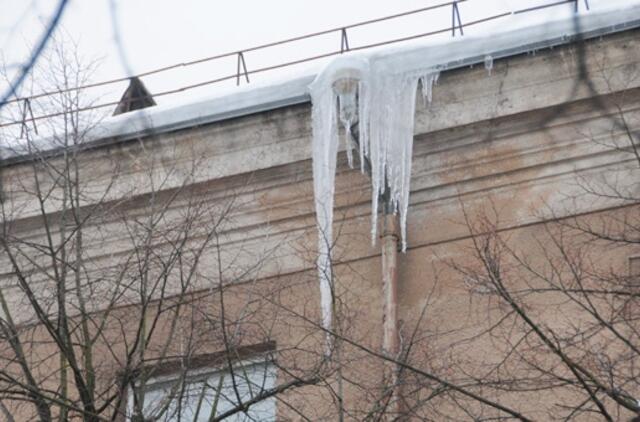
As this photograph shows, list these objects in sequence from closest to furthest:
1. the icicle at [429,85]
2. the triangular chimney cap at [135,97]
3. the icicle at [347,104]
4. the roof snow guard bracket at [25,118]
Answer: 1. the roof snow guard bracket at [25,118]
2. the icicle at [429,85]
3. the icicle at [347,104]
4. the triangular chimney cap at [135,97]

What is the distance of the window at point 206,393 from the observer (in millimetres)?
7297

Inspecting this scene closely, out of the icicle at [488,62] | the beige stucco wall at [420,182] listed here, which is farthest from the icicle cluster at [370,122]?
the icicle at [488,62]

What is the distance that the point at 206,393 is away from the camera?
7844 millimetres

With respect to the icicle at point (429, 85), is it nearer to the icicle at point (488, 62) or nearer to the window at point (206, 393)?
the icicle at point (488, 62)

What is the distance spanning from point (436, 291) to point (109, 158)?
2532mm

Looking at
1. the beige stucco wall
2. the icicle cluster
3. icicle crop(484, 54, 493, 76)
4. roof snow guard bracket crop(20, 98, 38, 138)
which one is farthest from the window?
icicle crop(484, 54, 493, 76)

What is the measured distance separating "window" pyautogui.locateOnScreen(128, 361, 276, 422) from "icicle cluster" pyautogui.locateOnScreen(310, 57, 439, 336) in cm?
123

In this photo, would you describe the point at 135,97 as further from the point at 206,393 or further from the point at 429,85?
the point at 206,393

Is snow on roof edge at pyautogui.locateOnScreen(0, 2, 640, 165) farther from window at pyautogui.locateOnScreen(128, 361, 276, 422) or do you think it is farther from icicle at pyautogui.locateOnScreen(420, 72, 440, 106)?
window at pyautogui.locateOnScreen(128, 361, 276, 422)

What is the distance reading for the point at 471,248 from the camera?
29.0 ft

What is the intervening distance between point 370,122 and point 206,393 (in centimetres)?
253

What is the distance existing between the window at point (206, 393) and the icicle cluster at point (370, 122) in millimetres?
1226

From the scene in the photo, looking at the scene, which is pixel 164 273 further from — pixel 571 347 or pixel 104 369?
pixel 571 347

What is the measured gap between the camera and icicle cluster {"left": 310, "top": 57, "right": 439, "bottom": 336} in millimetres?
9172
